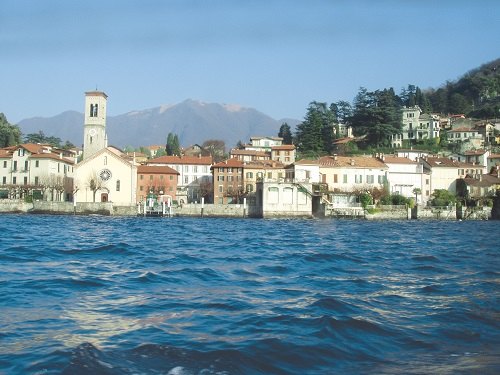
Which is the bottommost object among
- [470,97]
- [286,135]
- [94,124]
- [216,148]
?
[94,124]

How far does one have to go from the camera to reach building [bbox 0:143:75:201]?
67.7 meters

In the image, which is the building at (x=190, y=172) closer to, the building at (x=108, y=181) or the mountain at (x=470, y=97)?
the building at (x=108, y=181)

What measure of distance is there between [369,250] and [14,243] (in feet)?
44.6

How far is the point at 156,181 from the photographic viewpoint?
2891 inches

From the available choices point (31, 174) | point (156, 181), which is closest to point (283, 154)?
point (156, 181)

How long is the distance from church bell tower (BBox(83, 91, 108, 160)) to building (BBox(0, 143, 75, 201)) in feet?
17.4

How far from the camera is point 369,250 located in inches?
812

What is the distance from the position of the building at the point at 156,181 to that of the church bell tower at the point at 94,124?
746cm

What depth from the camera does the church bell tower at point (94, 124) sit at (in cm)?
7631

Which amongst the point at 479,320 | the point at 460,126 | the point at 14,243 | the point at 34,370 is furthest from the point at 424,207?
the point at 34,370

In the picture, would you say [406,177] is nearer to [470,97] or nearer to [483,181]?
[483,181]

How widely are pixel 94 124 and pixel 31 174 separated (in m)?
11.4

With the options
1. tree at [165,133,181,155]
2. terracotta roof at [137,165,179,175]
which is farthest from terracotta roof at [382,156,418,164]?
tree at [165,133,181,155]

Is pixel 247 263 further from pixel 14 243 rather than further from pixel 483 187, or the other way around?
pixel 483 187
